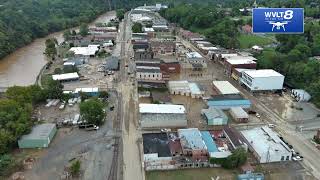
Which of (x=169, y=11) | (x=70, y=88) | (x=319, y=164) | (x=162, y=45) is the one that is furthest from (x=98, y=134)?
(x=169, y=11)

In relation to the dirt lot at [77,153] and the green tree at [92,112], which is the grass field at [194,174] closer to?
the dirt lot at [77,153]

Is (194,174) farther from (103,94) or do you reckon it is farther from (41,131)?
(103,94)

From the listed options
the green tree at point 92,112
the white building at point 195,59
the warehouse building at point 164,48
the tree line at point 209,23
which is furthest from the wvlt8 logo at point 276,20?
the tree line at point 209,23

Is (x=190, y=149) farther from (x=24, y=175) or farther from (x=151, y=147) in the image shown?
(x=24, y=175)

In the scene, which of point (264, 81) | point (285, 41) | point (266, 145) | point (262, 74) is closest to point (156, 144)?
point (266, 145)

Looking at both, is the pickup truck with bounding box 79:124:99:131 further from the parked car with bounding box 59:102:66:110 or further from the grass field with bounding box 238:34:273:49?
the grass field with bounding box 238:34:273:49
